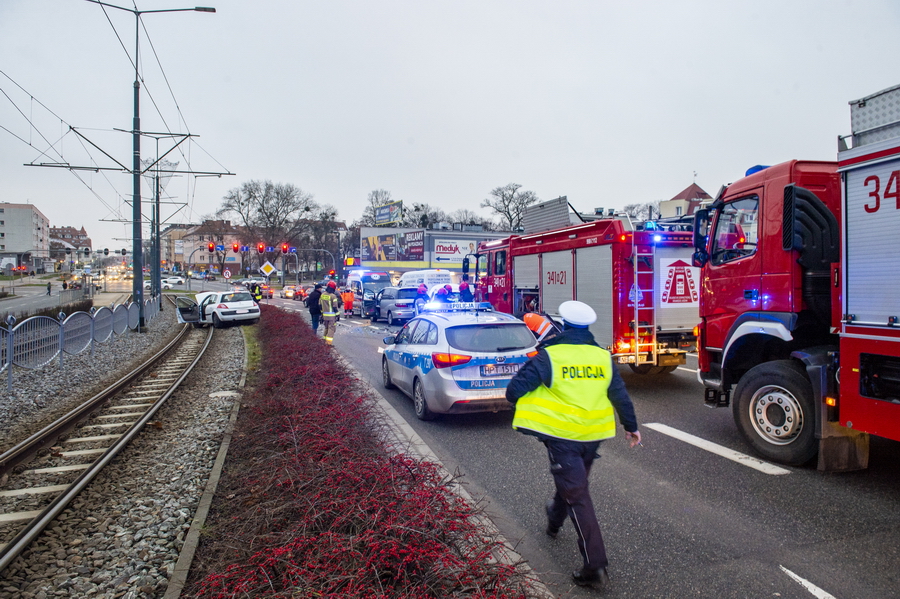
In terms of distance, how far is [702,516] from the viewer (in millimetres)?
4398

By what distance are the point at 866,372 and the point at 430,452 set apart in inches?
162

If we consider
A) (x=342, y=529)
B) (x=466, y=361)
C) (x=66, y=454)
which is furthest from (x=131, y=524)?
(x=466, y=361)

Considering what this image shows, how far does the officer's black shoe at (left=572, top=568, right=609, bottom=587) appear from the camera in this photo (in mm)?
3385

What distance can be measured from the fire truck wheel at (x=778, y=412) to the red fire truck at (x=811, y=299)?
10 mm

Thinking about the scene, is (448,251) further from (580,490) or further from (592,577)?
(592,577)

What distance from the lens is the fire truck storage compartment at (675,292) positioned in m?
9.69

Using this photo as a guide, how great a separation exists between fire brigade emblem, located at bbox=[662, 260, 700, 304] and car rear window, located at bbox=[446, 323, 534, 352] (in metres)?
3.54

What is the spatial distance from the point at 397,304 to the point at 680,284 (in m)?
14.9

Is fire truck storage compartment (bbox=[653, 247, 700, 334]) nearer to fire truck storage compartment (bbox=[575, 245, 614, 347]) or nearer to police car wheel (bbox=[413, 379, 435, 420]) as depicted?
fire truck storage compartment (bbox=[575, 245, 614, 347])

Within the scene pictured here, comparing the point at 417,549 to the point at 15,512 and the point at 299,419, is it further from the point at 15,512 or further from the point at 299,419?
the point at 15,512

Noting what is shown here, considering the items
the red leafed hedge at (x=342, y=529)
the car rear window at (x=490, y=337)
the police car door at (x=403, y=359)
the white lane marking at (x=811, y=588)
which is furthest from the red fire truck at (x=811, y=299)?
the police car door at (x=403, y=359)

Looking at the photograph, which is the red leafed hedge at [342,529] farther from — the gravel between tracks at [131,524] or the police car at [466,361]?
the police car at [466,361]

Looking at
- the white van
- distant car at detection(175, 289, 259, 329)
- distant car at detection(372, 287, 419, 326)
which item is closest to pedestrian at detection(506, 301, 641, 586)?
distant car at detection(372, 287, 419, 326)

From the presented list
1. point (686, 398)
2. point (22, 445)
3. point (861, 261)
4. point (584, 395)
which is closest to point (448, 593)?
point (584, 395)
